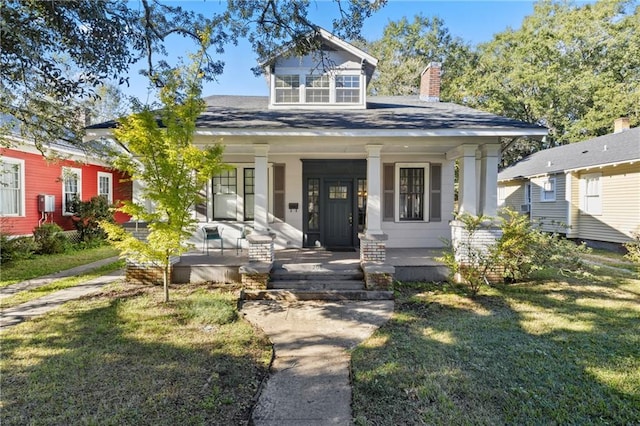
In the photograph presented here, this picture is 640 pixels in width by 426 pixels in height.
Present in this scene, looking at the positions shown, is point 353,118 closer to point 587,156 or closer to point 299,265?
point 299,265

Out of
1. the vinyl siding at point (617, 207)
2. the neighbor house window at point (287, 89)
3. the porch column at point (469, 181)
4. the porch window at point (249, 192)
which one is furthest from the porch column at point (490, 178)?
the vinyl siding at point (617, 207)

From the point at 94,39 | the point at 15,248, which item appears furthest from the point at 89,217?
the point at 94,39

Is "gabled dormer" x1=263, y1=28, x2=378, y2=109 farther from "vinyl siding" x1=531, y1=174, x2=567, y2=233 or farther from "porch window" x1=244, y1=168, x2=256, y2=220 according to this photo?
"vinyl siding" x1=531, y1=174, x2=567, y2=233

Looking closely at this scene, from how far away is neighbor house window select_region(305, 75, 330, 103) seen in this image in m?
9.20

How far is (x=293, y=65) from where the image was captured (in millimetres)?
9047

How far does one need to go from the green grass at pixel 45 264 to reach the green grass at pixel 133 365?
353 centimetres

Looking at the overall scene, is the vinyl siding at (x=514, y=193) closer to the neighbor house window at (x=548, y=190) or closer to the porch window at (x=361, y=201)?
the neighbor house window at (x=548, y=190)

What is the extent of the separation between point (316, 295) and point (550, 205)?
1433 cm

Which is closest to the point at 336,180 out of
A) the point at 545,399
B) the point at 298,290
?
the point at 298,290

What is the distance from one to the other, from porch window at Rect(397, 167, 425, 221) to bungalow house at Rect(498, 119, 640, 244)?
347cm

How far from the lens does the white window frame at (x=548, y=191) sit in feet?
49.9

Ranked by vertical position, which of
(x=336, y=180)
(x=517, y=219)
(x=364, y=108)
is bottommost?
(x=517, y=219)

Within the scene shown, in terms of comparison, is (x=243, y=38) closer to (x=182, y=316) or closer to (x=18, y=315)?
(x=182, y=316)

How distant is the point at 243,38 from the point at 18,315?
22.7 ft
